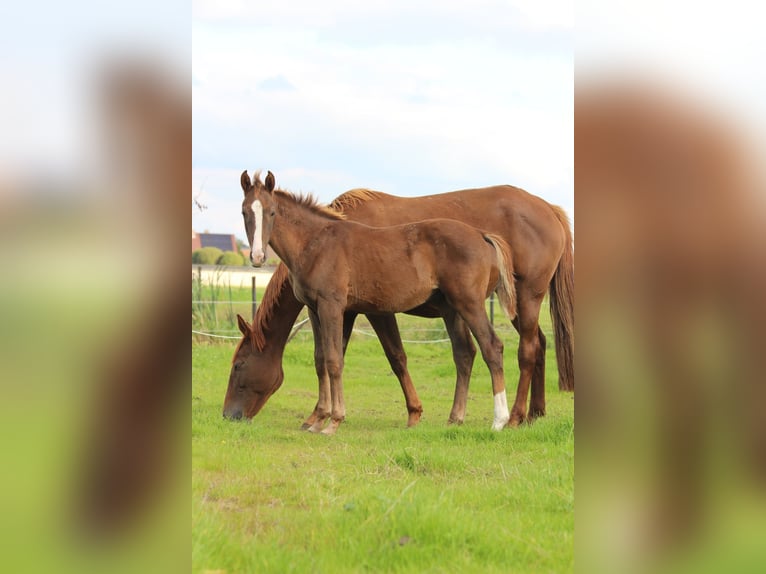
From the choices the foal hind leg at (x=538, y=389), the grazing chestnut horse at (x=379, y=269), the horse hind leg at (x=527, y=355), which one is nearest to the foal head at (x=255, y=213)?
the grazing chestnut horse at (x=379, y=269)

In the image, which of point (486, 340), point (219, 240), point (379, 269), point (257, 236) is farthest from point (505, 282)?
point (219, 240)

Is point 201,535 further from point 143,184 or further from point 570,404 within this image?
point 570,404

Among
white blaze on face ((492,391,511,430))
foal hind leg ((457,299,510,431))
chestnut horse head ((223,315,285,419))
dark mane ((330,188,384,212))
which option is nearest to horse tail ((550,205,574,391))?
foal hind leg ((457,299,510,431))

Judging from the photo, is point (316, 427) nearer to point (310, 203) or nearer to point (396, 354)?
point (396, 354)

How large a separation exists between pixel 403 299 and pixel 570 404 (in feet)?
9.50

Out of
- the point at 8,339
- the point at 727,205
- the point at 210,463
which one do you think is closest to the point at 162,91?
the point at 8,339

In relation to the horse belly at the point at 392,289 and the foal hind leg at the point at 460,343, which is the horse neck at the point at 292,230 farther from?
the foal hind leg at the point at 460,343

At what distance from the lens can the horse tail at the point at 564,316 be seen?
7719mm

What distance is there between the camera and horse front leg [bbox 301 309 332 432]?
279 inches

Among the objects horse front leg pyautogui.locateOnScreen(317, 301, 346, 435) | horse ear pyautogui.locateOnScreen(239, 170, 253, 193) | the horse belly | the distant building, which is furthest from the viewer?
the distant building

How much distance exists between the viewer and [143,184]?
1741mm

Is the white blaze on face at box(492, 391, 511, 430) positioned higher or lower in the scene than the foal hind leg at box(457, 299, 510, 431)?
lower

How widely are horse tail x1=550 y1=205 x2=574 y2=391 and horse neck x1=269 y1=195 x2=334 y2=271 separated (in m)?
2.57

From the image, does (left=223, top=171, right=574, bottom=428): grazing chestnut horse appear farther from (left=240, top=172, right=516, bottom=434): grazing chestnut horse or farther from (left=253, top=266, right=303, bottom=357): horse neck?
(left=240, top=172, right=516, bottom=434): grazing chestnut horse
